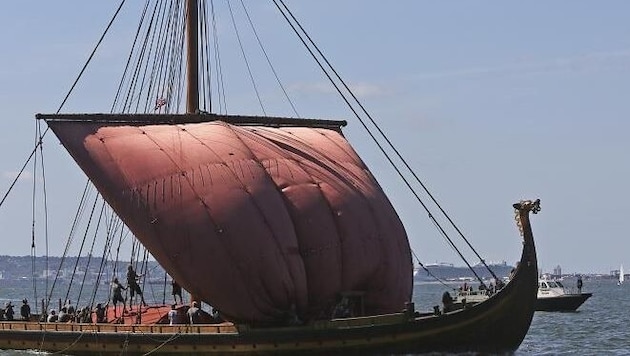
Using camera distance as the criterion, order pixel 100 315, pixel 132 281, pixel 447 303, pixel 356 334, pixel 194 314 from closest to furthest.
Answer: pixel 356 334
pixel 447 303
pixel 194 314
pixel 100 315
pixel 132 281

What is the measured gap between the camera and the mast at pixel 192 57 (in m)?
44.9

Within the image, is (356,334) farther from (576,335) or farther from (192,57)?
(576,335)

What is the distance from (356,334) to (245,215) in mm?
4929

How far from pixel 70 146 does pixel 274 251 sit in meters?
7.54

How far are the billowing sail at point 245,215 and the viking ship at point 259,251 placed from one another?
4cm

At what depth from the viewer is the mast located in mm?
44875

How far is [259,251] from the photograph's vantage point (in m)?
37.8

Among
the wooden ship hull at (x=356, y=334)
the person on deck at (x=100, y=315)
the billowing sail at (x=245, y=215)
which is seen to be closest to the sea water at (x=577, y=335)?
the wooden ship hull at (x=356, y=334)

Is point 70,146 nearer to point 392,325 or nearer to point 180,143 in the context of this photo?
point 180,143

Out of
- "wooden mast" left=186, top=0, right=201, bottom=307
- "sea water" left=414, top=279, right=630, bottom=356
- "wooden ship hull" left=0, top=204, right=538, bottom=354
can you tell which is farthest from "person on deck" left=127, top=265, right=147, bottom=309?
"sea water" left=414, top=279, right=630, bottom=356

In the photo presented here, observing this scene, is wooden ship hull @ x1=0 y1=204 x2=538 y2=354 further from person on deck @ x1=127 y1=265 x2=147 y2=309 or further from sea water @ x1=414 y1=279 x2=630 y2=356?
sea water @ x1=414 y1=279 x2=630 y2=356

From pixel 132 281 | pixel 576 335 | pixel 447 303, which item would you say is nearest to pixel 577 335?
pixel 576 335

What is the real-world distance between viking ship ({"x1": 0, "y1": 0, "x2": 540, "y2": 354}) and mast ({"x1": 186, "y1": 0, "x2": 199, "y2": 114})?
3070 millimetres

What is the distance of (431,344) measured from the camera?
1433 inches
